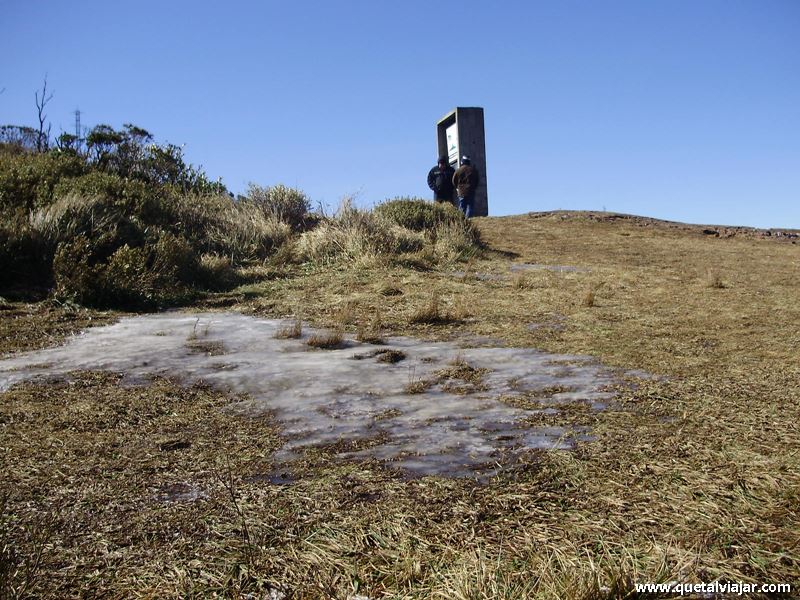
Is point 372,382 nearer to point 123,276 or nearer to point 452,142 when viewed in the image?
point 123,276

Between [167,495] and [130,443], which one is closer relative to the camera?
[167,495]

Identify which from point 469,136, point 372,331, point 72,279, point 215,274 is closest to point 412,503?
point 372,331

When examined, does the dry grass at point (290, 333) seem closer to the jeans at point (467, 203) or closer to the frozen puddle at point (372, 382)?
the frozen puddle at point (372, 382)

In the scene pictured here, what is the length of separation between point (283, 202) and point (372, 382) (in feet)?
34.1

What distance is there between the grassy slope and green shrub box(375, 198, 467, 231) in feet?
30.1

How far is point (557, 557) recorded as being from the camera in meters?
2.19

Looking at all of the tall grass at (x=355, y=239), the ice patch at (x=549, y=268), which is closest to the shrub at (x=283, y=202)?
the tall grass at (x=355, y=239)

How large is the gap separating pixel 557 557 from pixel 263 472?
1453mm

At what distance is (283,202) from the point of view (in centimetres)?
1448

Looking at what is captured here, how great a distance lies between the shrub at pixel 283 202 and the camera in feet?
46.8

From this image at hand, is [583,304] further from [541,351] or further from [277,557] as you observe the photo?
[277,557]

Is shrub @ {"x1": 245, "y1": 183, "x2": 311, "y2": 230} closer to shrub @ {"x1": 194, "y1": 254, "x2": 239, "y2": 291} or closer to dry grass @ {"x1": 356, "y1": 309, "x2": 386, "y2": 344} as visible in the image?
shrub @ {"x1": 194, "y1": 254, "x2": 239, "y2": 291}

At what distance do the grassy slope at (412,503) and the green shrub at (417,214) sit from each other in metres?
9.17

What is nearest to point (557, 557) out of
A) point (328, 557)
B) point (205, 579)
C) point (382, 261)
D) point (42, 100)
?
point (328, 557)
